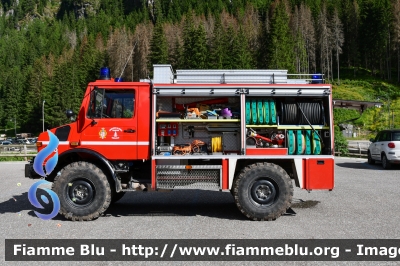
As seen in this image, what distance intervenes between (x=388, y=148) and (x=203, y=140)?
12014 mm

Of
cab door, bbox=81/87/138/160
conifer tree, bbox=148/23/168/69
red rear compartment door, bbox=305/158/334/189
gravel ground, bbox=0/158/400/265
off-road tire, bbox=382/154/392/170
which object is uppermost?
conifer tree, bbox=148/23/168/69

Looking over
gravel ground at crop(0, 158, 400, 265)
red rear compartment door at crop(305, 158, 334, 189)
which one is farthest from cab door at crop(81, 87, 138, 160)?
red rear compartment door at crop(305, 158, 334, 189)

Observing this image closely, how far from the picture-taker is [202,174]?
7.77 meters

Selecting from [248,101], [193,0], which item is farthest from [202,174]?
[193,0]

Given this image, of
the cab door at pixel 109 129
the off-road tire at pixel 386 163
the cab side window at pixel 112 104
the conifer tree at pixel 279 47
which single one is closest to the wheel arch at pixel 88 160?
the cab door at pixel 109 129

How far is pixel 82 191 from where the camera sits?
7715 millimetres

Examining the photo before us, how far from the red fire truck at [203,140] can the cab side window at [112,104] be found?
0.02m

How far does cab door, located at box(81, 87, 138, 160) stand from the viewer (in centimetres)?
782

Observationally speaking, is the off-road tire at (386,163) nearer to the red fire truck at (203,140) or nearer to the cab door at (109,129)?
the red fire truck at (203,140)

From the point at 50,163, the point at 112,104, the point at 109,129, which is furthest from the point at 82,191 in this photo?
the point at 112,104

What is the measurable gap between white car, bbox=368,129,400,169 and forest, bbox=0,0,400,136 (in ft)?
109

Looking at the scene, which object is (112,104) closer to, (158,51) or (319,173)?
(319,173)

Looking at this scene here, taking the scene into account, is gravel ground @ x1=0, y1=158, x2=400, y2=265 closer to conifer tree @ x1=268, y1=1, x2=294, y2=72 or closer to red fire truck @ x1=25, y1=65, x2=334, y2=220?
red fire truck @ x1=25, y1=65, x2=334, y2=220

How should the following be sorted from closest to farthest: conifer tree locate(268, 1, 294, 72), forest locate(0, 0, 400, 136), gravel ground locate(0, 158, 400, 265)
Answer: gravel ground locate(0, 158, 400, 265)
conifer tree locate(268, 1, 294, 72)
forest locate(0, 0, 400, 136)
